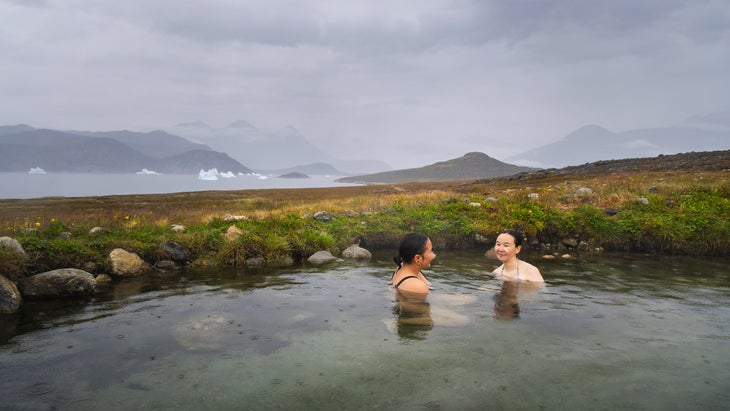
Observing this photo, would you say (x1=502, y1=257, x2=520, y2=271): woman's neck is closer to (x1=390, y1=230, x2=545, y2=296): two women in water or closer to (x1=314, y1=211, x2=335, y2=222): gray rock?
(x1=390, y1=230, x2=545, y2=296): two women in water

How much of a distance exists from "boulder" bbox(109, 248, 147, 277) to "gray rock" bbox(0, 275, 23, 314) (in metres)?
2.64

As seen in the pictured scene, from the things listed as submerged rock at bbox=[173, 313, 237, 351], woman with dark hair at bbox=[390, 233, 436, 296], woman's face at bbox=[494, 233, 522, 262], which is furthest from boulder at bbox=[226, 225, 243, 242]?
woman's face at bbox=[494, 233, 522, 262]

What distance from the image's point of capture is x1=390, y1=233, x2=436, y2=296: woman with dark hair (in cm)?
789

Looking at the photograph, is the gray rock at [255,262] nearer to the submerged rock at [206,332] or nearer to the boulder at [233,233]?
the boulder at [233,233]

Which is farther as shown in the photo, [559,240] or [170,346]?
[559,240]

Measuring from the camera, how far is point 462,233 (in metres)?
16.0

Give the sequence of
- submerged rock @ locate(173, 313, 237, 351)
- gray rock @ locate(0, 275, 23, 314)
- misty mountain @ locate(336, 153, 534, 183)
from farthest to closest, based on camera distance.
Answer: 1. misty mountain @ locate(336, 153, 534, 183)
2. gray rock @ locate(0, 275, 23, 314)
3. submerged rock @ locate(173, 313, 237, 351)

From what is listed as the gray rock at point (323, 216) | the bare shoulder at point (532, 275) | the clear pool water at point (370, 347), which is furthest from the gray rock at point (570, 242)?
the gray rock at point (323, 216)

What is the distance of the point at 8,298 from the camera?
7809 mm

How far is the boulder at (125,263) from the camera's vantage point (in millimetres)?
10789

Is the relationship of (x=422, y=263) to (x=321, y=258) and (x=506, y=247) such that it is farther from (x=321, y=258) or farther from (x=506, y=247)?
(x=321, y=258)

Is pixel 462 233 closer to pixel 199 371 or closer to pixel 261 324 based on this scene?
pixel 261 324

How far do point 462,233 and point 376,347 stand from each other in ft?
34.5

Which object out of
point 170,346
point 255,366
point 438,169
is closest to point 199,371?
point 255,366
